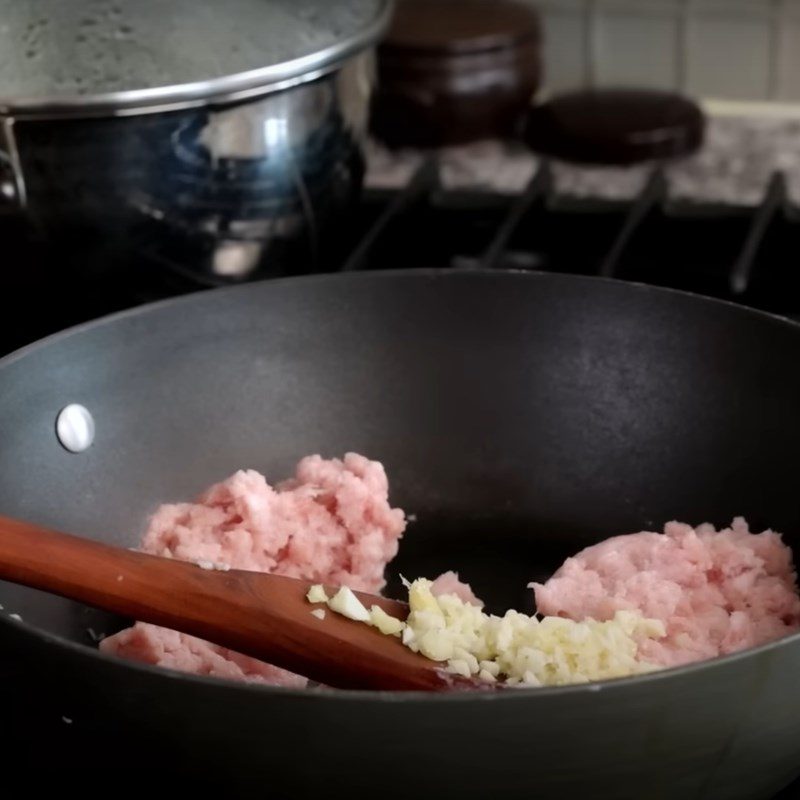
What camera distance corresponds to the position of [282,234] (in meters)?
1.09

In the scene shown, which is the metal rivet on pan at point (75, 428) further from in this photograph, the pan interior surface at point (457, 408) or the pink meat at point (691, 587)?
the pink meat at point (691, 587)

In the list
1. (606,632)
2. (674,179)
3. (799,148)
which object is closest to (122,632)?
(606,632)

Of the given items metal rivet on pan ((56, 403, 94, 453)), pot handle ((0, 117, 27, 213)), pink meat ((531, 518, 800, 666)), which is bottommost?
pink meat ((531, 518, 800, 666))

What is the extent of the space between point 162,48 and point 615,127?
0.61 m

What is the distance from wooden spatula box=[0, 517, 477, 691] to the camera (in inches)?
28.5

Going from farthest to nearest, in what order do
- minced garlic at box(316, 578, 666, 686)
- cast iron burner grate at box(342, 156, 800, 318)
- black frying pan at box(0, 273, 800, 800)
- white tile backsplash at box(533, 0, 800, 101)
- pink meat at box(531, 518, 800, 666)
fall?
white tile backsplash at box(533, 0, 800, 101) < cast iron burner grate at box(342, 156, 800, 318) < black frying pan at box(0, 273, 800, 800) < pink meat at box(531, 518, 800, 666) < minced garlic at box(316, 578, 666, 686)

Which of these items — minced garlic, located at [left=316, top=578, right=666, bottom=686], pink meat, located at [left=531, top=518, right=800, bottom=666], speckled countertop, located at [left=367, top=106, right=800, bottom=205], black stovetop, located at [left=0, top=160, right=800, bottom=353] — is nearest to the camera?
minced garlic, located at [left=316, top=578, right=666, bottom=686]

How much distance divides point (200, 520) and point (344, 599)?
193 millimetres

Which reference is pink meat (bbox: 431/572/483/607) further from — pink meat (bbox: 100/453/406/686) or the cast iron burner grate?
the cast iron burner grate

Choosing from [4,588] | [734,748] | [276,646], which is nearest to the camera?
[734,748]

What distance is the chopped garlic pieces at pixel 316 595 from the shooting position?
2.48 ft

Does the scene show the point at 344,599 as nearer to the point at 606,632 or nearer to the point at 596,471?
the point at 606,632

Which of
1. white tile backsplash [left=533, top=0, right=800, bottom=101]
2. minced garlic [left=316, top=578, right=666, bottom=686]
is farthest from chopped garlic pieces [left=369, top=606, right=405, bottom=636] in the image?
white tile backsplash [left=533, top=0, right=800, bottom=101]

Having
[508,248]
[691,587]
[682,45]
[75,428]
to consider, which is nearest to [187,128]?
[75,428]
